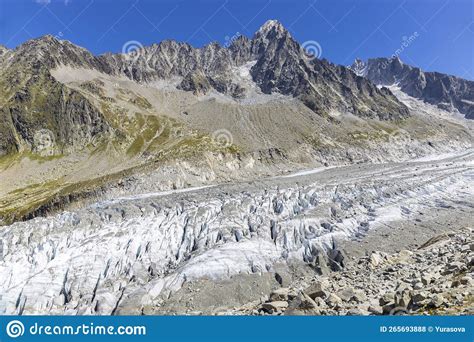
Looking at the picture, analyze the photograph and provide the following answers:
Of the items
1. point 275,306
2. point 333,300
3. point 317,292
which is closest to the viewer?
point 333,300

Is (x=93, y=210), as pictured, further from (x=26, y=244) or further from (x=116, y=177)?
(x=116, y=177)

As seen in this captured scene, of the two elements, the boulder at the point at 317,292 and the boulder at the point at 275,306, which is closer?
the boulder at the point at 275,306

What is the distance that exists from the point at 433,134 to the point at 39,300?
19527 centimetres

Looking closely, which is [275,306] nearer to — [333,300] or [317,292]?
[317,292]

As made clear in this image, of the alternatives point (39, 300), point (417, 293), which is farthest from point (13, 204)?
point (417, 293)

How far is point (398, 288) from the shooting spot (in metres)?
24.8

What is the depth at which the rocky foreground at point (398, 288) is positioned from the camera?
20.2 metres

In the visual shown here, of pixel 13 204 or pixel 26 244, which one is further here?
pixel 13 204

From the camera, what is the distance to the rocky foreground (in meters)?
20.2

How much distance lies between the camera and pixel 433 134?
197 meters

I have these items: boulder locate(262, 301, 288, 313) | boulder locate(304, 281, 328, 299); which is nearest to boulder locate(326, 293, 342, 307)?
boulder locate(304, 281, 328, 299)

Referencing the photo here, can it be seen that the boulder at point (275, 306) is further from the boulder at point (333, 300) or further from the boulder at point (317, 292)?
the boulder at point (333, 300)

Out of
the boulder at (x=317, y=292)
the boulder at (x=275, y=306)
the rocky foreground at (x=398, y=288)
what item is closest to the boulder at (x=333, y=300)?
the rocky foreground at (x=398, y=288)

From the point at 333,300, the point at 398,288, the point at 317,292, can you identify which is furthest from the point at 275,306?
the point at 398,288
